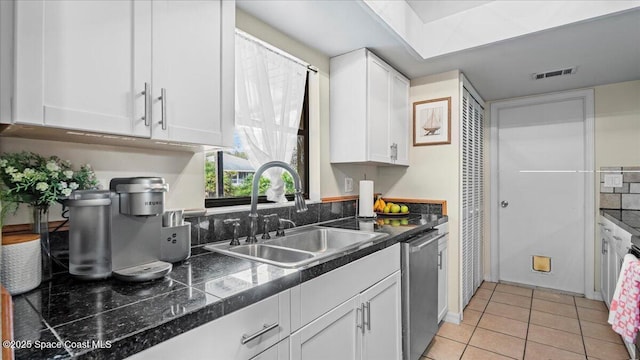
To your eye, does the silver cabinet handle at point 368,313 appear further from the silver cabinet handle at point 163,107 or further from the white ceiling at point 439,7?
the white ceiling at point 439,7

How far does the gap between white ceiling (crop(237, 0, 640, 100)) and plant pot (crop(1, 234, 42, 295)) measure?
1.49 meters

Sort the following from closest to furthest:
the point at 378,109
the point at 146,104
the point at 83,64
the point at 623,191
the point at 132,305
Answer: the point at 132,305 < the point at 83,64 < the point at 146,104 < the point at 378,109 < the point at 623,191

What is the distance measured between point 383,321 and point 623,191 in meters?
3.05

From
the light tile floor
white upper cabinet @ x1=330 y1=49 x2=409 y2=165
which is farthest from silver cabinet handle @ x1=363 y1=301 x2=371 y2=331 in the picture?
white upper cabinet @ x1=330 y1=49 x2=409 y2=165

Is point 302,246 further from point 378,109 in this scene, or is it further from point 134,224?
point 378,109

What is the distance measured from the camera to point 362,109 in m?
2.31

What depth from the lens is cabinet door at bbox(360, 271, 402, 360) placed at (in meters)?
1.51

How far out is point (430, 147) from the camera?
2838 millimetres

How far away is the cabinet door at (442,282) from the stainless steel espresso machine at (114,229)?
211 centimetres

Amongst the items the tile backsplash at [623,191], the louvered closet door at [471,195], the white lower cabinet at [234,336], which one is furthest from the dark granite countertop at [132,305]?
the tile backsplash at [623,191]

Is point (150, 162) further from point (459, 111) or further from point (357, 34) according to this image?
point (459, 111)

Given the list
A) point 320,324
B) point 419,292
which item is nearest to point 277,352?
point 320,324

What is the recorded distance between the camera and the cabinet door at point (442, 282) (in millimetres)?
2465

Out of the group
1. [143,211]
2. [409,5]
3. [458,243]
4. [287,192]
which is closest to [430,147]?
[458,243]
